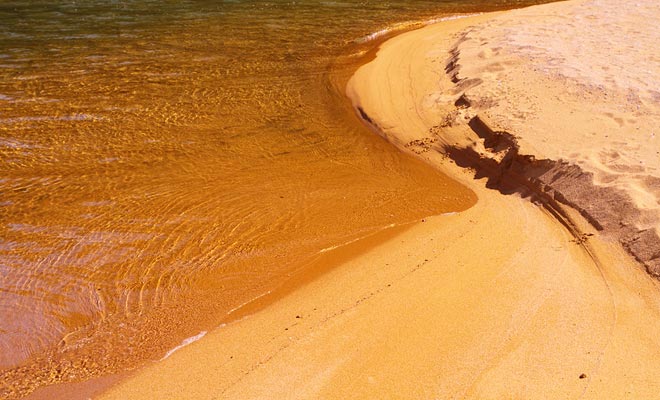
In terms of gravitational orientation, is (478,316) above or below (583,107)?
below

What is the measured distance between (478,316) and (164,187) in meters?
3.48

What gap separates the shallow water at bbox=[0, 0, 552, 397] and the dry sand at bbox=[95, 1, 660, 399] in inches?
14.2

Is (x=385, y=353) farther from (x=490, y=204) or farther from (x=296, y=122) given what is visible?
(x=296, y=122)

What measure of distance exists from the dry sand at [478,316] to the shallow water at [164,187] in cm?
36

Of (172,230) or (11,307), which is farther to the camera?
(172,230)

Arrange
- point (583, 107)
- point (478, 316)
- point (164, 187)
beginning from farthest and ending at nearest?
point (583, 107), point (164, 187), point (478, 316)

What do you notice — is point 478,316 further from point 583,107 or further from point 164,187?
point 164,187

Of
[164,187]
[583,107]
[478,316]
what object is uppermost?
[583,107]

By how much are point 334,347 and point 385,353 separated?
0.33 metres

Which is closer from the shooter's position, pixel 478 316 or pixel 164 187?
pixel 478 316

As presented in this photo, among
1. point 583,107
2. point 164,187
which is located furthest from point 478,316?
point 164,187

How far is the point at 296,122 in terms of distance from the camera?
7340 mm

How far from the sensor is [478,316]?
3.74m

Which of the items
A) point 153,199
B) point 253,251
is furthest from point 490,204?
point 153,199
